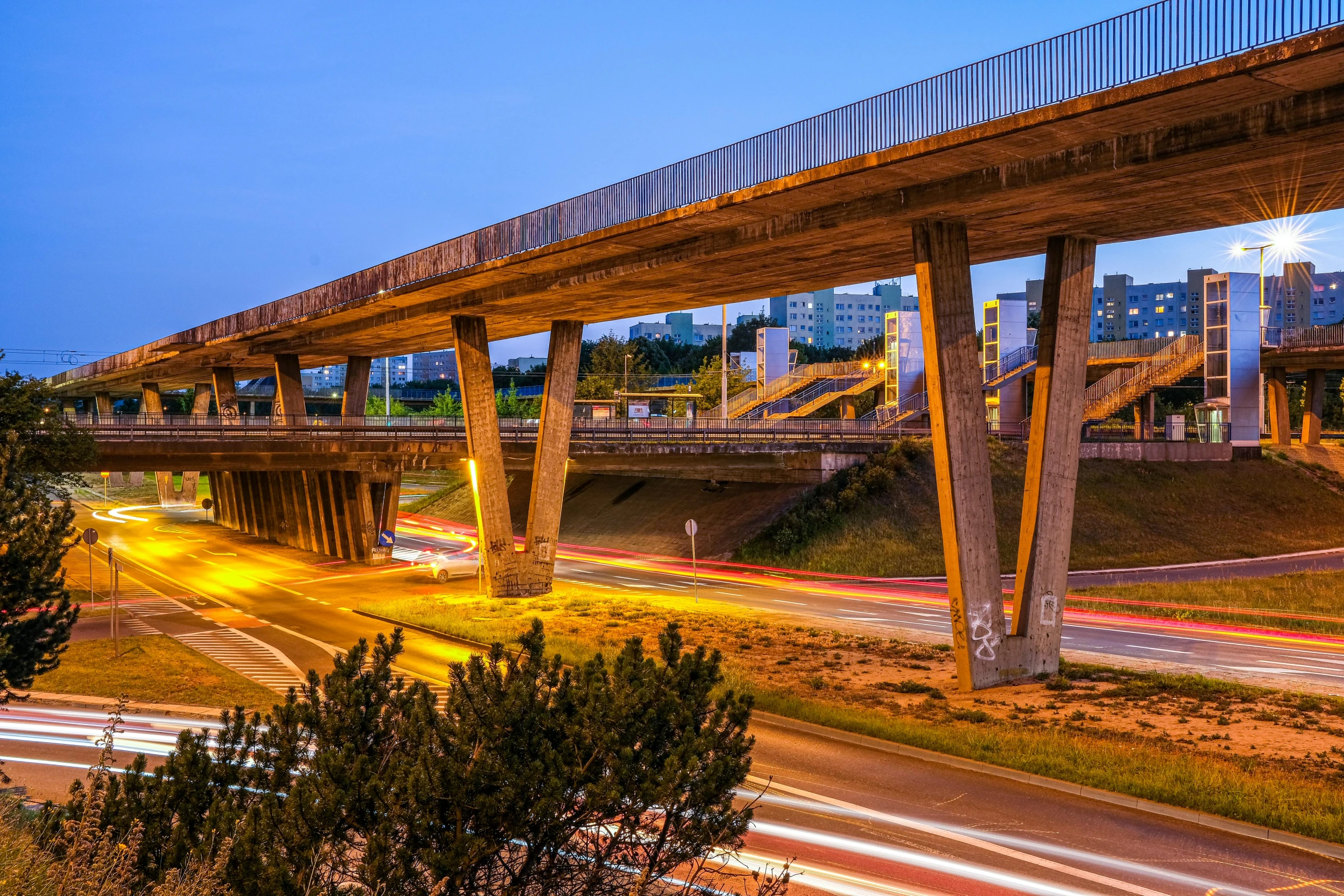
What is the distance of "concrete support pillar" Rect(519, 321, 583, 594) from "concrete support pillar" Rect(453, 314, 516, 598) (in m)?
0.86

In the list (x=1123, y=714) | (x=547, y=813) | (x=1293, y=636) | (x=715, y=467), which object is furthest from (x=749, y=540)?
(x=547, y=813)

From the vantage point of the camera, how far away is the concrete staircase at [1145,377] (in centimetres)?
5891

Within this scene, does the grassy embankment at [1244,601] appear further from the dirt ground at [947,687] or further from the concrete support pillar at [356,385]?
the concrete support pillar at [356,385]

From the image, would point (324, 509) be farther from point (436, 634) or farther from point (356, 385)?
point (436, 634)

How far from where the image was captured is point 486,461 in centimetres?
3791

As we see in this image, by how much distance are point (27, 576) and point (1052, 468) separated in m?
19.2

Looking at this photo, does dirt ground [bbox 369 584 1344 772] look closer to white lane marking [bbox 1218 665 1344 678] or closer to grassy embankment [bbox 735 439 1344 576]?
white lane marking [bbox 1218 665 1344 678]

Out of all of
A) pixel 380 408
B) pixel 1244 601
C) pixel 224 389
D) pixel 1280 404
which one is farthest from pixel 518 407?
pixel 1244 601

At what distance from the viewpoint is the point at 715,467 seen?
169 ft

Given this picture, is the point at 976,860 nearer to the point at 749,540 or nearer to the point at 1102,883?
the point at 1102,883

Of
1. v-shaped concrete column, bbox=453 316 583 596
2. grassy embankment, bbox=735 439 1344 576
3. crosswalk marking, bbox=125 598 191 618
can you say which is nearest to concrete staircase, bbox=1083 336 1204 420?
grassy embankment, bbox=735 439 1344 576

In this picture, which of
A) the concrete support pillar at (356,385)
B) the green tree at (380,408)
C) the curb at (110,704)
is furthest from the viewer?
the green tree at (380,408)

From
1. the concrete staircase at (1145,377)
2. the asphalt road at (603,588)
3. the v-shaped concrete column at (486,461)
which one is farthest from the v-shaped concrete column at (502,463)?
the concrete staircase at (1145,377)

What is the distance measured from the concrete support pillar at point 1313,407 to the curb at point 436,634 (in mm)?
57135
